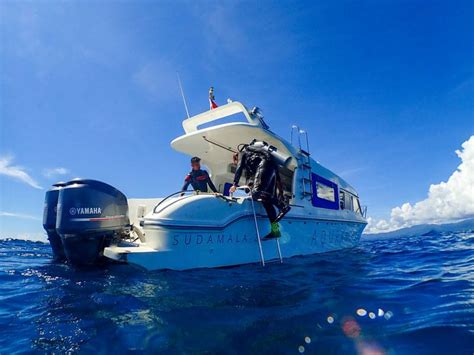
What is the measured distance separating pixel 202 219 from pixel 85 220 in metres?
1.87

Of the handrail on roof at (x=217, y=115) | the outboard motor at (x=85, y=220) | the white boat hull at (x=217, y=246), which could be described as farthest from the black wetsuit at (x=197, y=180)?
the outboard motor at (x=85, y=220)

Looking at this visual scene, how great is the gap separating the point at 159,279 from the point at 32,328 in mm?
1681

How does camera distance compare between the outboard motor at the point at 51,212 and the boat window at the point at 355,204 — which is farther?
the boat window at the point at 355,204

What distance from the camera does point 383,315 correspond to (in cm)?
256

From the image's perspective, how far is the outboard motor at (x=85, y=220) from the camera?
4262mm

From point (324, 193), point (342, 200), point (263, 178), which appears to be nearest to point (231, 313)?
point (263, 178)

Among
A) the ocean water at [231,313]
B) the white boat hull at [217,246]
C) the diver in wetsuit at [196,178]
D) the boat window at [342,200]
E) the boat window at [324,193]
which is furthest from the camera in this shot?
the boat window at [342,200]

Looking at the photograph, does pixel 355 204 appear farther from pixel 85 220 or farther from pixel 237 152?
pixel 85 220

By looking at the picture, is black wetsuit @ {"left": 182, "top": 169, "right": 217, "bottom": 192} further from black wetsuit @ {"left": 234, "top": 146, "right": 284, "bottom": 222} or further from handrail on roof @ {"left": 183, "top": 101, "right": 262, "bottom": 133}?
handrail on roof @ {"left": 183, "top": 101, "right": 262, "bottom": 133}

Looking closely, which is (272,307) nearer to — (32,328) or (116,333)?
(116,333)

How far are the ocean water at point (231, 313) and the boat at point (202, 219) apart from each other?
443mm

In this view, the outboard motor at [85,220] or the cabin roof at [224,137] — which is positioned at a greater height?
the cabin roof at [224,137]

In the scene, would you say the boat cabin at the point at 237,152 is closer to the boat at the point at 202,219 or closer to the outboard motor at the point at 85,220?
the boat at the point at 202,219

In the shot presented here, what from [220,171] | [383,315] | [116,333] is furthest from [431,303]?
[220,171]
